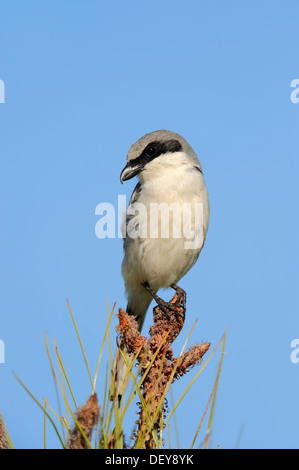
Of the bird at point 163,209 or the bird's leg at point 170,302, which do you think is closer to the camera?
the bird's leg at point 170,302

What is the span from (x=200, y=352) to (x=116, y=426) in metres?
0.70

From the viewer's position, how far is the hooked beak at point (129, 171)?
200 inches

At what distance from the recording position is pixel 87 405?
6.60 ft

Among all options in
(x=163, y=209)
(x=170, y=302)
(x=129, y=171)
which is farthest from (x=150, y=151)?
(x=170, y=302)

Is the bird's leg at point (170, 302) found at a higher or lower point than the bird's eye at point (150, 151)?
lower

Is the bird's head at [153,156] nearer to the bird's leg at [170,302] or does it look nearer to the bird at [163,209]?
the bird at [163,209]

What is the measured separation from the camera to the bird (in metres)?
4.98

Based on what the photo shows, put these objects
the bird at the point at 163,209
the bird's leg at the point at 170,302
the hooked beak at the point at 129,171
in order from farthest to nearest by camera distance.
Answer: the hooked beak at the point at 129,171 < the bird at the point at 163,209 < the bird's leg at the point at 170,302

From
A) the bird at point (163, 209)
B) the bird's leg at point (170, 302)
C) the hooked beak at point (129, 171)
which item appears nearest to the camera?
the bird's leg at point (170, 302)

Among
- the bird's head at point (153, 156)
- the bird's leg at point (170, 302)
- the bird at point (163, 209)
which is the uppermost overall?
the bird's head at point (153, 156)

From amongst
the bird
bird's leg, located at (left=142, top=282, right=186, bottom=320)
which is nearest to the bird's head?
the bird

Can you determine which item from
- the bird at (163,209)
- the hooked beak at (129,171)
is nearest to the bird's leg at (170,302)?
the bird at (163,209)

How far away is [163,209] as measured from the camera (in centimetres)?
495
